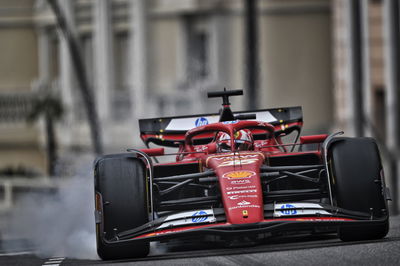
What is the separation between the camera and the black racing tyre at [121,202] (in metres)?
10.9

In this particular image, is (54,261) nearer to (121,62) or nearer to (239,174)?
(239,174)

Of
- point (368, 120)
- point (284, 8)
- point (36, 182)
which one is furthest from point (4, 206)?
point (368, 120)

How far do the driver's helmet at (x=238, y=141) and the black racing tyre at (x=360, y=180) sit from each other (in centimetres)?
125

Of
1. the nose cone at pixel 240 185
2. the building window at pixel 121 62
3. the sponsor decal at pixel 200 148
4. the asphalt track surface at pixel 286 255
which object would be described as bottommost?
the asphalt track surface at pixel 286 255

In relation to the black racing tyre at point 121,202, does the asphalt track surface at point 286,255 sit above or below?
below

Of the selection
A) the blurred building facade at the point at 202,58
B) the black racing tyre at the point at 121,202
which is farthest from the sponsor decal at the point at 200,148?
the blurred building facade at the point at 202,58

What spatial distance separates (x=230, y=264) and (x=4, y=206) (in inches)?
871

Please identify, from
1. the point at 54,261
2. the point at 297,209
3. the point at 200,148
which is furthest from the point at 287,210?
the point at 200,148

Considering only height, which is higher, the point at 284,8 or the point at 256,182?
the point at 284,8

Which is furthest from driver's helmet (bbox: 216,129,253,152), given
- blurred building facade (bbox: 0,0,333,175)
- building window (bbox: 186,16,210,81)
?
building window (bbox: 186,16,210,81)

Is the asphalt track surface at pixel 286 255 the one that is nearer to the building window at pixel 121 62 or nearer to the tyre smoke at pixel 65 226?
the tyre smoke at pixel 65 226

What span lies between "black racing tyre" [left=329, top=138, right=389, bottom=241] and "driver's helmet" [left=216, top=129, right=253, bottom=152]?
1.25 m

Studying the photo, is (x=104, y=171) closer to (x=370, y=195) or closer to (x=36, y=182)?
(x=370, y=195)

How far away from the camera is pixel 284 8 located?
30250mm
